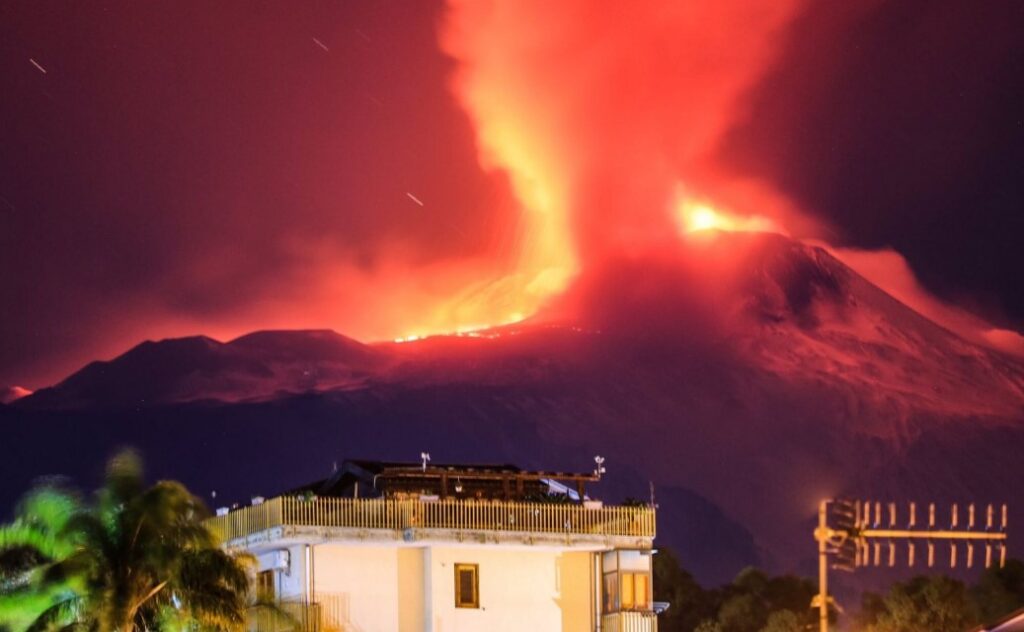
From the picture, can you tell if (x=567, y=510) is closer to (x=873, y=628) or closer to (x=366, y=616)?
(x=366, y=616)

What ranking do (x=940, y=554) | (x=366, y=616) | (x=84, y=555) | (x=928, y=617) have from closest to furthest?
(x=84, y=555), (x=366, y=616), (x=928, y=617), (x=940, y=554)

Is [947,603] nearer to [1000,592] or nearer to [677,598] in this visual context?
[1000,592]

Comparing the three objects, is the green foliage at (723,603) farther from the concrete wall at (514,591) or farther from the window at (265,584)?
the window at (265,584)

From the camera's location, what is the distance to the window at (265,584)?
6480 cm

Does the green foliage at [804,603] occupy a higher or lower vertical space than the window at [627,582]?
lower

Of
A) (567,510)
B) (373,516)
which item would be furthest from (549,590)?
(373,516)

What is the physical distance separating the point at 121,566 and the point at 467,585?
51.5 feet

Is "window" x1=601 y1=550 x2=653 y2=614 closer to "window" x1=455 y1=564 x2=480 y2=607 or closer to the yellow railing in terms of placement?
the yellow railing

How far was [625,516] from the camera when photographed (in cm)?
6894

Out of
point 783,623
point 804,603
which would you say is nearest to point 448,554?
point 783,623

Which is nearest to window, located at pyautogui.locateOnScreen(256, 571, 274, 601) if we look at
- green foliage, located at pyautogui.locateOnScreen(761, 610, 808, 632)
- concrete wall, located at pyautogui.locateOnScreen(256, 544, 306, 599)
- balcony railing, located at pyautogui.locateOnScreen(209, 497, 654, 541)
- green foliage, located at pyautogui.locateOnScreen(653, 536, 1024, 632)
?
concrete wall, located at pyautogui.locateOnScreen(256, 544, 306, 599)

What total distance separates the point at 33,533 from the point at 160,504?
3925mm

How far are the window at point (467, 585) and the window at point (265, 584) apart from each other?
20.6ft

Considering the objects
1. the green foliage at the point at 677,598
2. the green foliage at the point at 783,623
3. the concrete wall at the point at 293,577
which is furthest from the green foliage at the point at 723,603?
the concrete wall at the point at 293,577
